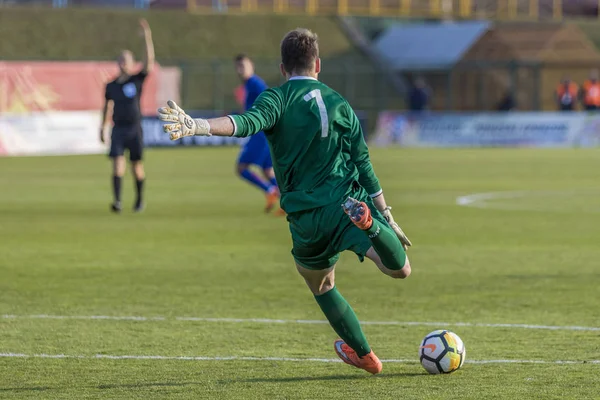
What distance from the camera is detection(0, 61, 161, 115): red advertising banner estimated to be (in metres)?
40.0

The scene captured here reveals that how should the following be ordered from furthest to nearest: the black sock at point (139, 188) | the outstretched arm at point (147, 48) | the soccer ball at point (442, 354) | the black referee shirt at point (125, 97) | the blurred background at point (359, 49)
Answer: the blurred background at point (359, 49) < the black sock at point (139, 188) < the black referee shirt at point (125, 97) < the outstretched arm at point (147, 48) < the soccer ball at point (442, 354)

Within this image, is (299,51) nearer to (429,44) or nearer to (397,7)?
(429,44)

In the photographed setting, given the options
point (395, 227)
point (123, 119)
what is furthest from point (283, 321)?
point (123, 119)

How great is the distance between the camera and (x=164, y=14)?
51.9 m

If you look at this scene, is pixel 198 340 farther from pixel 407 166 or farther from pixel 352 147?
pixel 407 166

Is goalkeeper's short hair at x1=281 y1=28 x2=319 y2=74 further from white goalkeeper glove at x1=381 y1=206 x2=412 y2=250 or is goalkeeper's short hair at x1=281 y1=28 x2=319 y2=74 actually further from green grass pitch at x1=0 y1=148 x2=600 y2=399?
green grass pitch at x1=0 y1=148 x2=600 y2=399

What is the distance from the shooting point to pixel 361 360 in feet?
23.9

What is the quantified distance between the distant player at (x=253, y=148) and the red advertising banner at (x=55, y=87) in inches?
878

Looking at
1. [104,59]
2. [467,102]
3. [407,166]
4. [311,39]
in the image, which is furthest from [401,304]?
[467,102]

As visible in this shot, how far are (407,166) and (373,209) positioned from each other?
2444 cm

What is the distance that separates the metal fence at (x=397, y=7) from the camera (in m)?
53.6

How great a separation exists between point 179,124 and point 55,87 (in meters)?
36.3

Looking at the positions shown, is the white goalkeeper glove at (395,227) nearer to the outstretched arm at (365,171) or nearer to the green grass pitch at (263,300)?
the outstretched arm at (365,171)

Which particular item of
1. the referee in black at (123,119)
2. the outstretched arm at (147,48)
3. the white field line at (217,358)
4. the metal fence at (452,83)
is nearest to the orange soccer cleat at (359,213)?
the white field line at (217,358)
